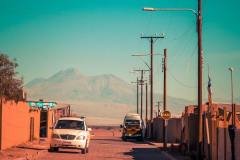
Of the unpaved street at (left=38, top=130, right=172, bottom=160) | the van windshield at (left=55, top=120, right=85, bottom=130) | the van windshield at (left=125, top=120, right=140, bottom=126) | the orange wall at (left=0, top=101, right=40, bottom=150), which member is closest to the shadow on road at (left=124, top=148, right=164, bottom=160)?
the unpaved street at (left=38, top=130, right=172, bottom=160)

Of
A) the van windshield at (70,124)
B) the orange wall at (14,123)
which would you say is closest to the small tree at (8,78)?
the orange wall at (14,123)

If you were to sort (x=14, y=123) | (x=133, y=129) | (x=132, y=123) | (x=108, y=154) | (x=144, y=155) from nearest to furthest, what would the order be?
1. (x=108, y=154)
2. (x=144, y=155)
3. (x=14, y=123)
4. (x=133, y=129)
5. (x=132, y=123)

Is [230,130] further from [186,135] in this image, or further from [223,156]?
[186,135]

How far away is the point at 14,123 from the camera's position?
4219 centimetres

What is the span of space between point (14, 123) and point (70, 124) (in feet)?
13.4

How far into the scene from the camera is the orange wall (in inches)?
1490

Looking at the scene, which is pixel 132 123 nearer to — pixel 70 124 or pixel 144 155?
pixel 144 155

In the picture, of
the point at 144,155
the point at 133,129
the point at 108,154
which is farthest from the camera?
the point at 133,129

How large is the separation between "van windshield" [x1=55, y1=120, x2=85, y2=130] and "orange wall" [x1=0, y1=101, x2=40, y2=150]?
291 centimetres

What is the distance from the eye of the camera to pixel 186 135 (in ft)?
151

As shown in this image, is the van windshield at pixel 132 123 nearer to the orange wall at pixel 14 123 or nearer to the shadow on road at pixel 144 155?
the orange wall at pixel 14 123

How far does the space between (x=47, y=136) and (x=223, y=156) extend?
126ft

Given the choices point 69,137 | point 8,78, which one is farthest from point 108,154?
point 8,78

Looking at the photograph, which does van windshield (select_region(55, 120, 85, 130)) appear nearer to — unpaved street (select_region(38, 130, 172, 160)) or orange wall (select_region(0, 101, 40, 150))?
unpaved street (select_region(38, 130, 172, 160))
